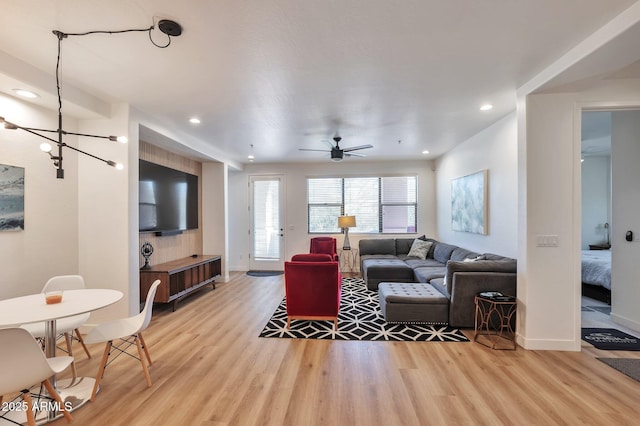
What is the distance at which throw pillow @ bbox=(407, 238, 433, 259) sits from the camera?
5.86 m

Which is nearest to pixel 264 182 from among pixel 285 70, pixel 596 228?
pixel 285 70

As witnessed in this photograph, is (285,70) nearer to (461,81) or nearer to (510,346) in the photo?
(461,81)

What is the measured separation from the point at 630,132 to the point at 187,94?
5.27m

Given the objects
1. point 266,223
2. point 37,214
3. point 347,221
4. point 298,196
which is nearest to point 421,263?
point 347,221

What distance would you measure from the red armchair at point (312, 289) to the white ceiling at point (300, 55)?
6.27 feet

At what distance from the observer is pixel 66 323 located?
2432 millimetres

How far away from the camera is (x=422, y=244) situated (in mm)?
5992

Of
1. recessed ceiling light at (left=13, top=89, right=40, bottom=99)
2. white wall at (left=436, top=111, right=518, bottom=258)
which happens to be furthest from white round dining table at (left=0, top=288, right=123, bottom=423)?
white wall at (left=436, top=111, right=518, bottom=258)

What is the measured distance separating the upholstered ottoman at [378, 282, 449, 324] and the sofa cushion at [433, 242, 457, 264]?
1666mm

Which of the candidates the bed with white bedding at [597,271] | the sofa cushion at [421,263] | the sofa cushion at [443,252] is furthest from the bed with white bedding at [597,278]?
the sofa cushion at [421,263]

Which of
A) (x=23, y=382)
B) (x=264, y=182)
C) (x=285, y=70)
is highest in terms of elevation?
(x=285, y=70)

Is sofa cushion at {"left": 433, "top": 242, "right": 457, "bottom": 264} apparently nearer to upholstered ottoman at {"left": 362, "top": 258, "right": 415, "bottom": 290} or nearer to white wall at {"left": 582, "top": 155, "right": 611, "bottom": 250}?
upholstered ottoman at {"left": 362, "top": 258, "right": 415, "bottom": 290}

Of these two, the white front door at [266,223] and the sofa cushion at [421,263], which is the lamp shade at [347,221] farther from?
the white front door at [266,223]

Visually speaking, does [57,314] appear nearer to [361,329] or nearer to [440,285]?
[361,329]
